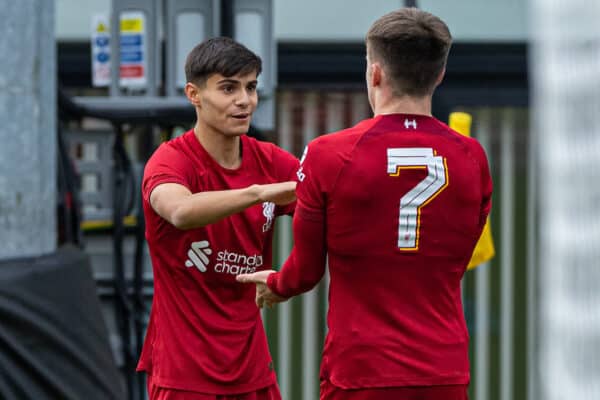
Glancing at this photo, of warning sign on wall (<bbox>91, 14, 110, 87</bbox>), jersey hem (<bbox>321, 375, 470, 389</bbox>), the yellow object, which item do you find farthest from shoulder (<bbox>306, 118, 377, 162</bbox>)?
warning sign on wall (<bbox>91, 14, 110, 87</bbox>)

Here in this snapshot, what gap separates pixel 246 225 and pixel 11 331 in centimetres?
163

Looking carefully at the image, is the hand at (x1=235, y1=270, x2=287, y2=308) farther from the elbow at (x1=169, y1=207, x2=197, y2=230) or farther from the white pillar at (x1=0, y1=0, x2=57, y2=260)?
the white pillar at (x1=0, y1=0, x2=57, y2=260)

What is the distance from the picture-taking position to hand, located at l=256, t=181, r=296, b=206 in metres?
3.08

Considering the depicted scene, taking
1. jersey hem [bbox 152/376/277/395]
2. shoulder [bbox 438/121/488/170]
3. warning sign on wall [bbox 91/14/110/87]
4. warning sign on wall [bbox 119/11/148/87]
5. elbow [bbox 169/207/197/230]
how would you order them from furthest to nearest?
warning sign on wall [bbox 91/14/110/87]
warning sign on wall [bbox 119/11/148/87]
jersey hem [bbox 152/376/277/395]
elbow [bbox 169/207/197/230]
shoulder [bbox 438/121/488/170]

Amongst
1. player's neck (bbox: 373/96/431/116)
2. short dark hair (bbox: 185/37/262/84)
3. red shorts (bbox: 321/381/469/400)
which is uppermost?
short dark hair (bbox: 185/37/262/84)

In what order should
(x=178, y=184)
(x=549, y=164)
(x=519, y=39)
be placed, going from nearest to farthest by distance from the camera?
1. (x=549, y=164)
2. (x=178, y=184)
3. (x=519, y=39)

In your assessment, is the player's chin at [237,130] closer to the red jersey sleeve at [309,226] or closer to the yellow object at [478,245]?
the red jersey sleeve at [309,226]

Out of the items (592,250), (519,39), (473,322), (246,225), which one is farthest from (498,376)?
(592,250)

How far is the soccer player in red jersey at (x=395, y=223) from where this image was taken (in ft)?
8.73

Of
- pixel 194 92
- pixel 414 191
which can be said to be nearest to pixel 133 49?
pixel 194 92

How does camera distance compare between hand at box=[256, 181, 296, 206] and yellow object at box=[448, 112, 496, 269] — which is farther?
yellow object at box=[448, 112, 496, 269]

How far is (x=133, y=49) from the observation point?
6203 mm

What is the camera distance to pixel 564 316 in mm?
1504

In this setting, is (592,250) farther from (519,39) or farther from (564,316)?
(519,39)
